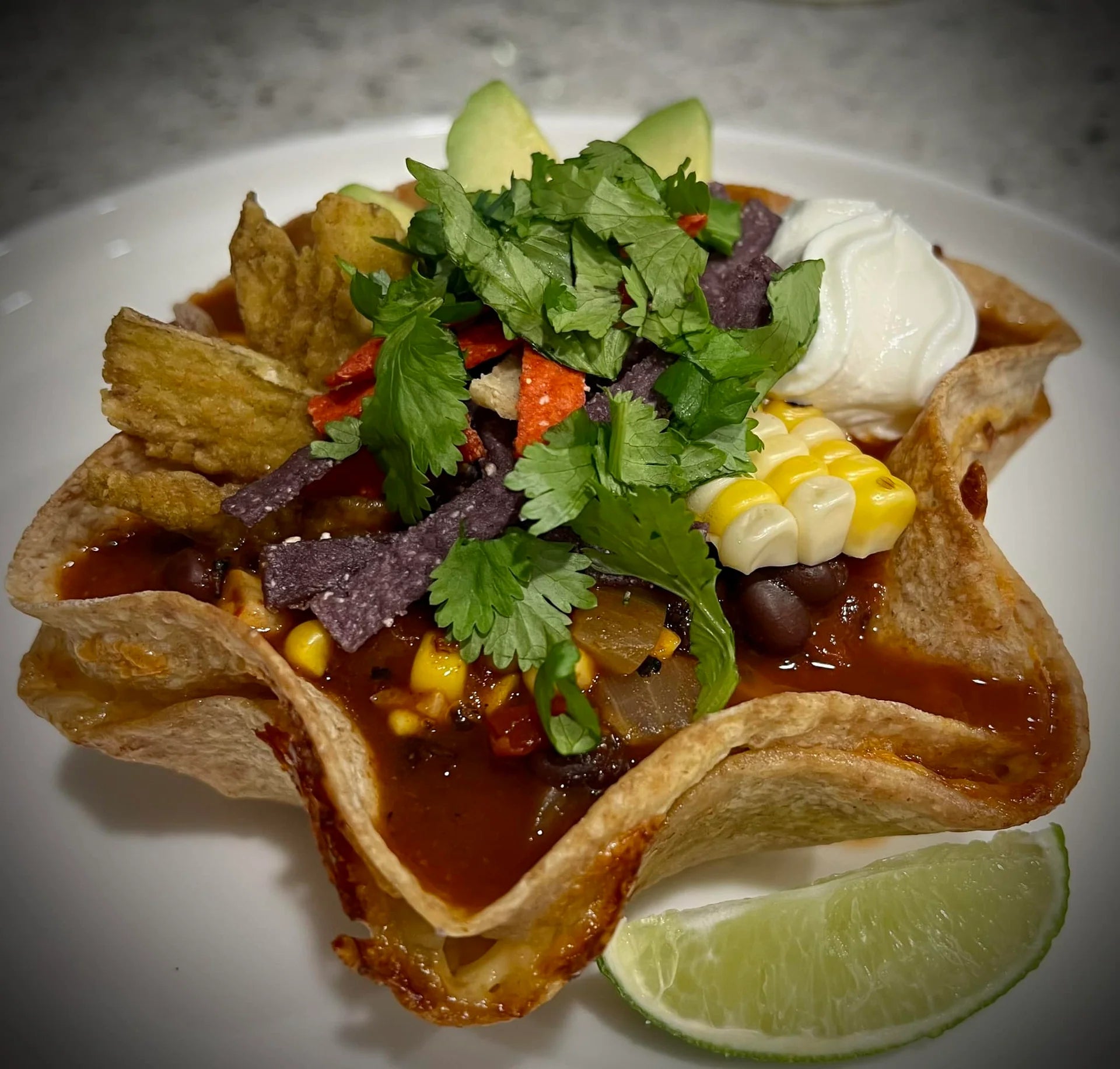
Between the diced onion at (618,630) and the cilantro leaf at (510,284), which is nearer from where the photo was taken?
the diced onion at (618,630)

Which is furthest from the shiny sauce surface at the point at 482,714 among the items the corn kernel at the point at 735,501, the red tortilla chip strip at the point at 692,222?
the red tortilla chip strip at the point at 692,222

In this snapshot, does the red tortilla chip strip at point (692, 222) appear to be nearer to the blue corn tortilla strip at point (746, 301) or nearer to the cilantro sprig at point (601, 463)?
the blue corn tortilla strip at point (746, 301)

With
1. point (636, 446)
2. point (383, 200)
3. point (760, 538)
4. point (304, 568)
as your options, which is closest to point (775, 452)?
point (760, 538)

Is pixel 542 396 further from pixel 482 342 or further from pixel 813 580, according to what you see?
pixel 813 580

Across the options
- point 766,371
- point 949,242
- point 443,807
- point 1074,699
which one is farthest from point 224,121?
point 1074,699

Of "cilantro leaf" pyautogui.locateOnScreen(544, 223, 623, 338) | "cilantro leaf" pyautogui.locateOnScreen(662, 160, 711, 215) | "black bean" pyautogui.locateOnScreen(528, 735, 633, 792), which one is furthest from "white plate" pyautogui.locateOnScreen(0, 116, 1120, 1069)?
"cilantro leaf" pyautogui.locateOnScreen(662, 160, 711, 215)
